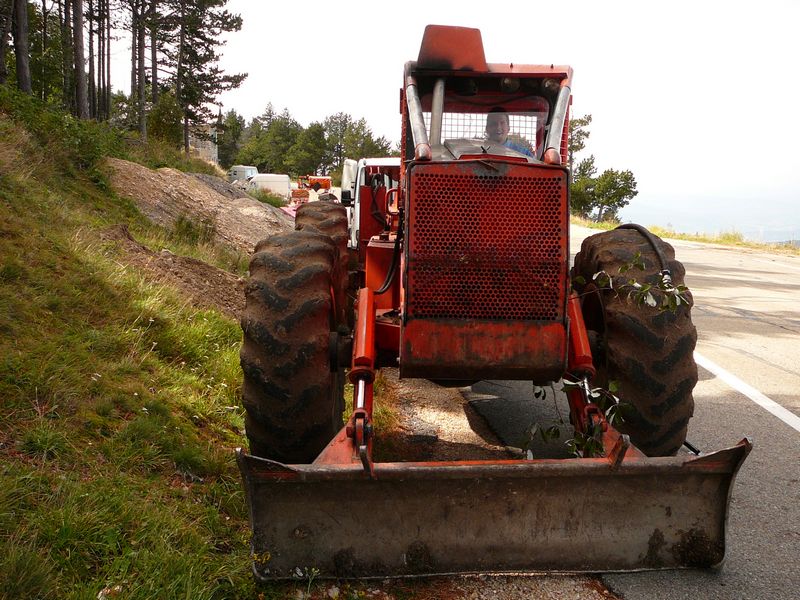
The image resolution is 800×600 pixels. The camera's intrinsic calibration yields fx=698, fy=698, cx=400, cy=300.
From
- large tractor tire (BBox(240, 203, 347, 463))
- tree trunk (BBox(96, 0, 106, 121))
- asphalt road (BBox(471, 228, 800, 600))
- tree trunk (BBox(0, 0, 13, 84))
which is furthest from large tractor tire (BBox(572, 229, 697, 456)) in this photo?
tree trunk (BBox(96, 0, 106, 121))

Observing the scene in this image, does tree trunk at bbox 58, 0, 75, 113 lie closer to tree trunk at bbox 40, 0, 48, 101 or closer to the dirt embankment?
tree trunk at bbox 40, 0, 48, 101

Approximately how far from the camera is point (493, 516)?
10.7 ft

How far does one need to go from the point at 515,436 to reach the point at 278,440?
86.6 inches

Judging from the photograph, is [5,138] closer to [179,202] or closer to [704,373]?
[179,202]

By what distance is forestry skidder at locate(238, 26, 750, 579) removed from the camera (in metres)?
3.22

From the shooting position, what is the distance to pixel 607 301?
408 centimetres

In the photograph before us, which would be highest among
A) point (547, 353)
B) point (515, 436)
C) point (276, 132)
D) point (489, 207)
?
point (276, 132)

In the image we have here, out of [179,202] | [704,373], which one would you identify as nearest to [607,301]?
[704,373]

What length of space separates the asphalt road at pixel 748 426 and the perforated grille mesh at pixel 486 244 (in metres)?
0.89

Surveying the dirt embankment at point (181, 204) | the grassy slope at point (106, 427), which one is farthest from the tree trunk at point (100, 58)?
the grassy slope at point (106, 427)

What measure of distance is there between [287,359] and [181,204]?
1059cm

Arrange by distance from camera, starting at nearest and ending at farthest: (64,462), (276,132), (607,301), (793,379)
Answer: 1. (64,462)
2. (607,301)
3. (793,379)
4. (276,132)

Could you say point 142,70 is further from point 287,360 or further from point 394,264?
point 287,360

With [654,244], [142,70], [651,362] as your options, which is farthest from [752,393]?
[142,70]
